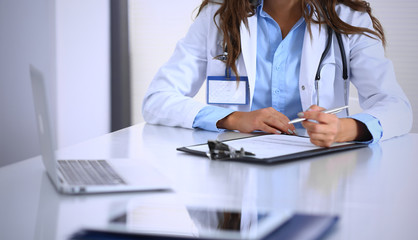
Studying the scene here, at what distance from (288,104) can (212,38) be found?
361 millimetres

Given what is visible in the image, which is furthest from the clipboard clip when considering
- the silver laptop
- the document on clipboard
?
the silver laptop

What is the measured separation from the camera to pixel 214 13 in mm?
1775

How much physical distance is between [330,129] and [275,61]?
0.63 metres

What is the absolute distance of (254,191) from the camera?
736mm

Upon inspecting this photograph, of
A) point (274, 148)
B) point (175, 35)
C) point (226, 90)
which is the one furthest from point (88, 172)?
point (175, 35)

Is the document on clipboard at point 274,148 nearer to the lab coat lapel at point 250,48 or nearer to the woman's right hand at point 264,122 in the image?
the woman's right hand at point 264,122

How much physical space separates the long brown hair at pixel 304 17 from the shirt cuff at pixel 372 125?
0.45 meters

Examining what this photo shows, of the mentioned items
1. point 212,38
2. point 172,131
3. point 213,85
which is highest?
point 212,38

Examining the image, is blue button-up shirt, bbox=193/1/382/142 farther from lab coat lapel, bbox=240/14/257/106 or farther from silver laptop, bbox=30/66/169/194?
silver laptop, bbox=30/66/169/194

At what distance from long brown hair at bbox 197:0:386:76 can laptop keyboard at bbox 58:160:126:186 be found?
34.2 inches

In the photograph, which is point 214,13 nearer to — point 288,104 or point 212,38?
point 212,38

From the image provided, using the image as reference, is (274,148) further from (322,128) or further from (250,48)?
(250,48)

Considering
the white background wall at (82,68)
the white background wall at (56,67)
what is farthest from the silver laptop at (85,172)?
the white background wall at (82,68)

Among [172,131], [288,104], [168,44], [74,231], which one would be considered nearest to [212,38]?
[288,104]
